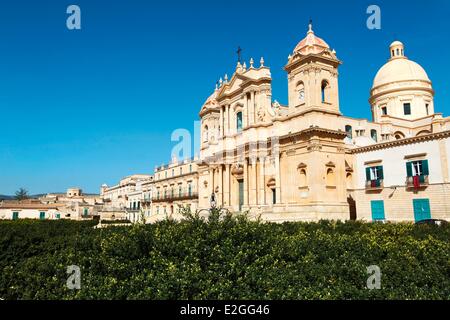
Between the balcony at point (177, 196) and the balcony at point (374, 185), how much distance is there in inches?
1029

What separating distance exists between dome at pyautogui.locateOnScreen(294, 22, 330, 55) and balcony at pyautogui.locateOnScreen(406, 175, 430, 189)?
1242 centimetres

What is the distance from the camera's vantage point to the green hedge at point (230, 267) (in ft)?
19.5

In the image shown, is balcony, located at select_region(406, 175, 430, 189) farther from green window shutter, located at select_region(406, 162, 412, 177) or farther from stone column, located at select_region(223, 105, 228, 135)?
stone column, located at select_region(223, 105, 228, 135)

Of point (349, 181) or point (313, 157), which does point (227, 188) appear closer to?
point (313, 157)

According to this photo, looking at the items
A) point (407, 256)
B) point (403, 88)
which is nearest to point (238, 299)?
point (407, 256)

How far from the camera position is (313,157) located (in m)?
27.5

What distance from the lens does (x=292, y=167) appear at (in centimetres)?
2964

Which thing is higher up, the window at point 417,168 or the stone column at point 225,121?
the stone column at point 225,121

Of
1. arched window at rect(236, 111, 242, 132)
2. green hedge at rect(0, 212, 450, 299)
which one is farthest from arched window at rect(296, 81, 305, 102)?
green hedge at rect(0, 212, 450, 299)

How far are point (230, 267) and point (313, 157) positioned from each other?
21.9 m
